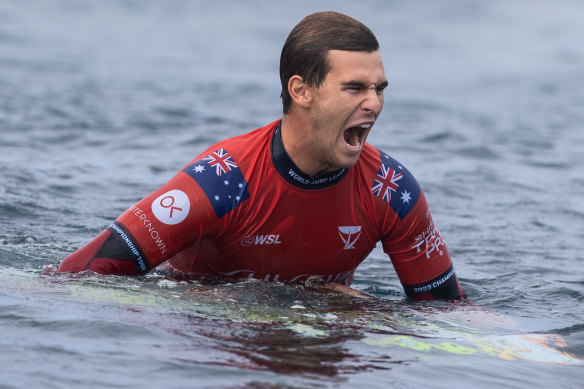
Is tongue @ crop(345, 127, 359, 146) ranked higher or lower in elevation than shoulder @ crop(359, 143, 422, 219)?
higher

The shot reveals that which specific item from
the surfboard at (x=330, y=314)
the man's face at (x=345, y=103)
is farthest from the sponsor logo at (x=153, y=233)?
the man's face at (x=345, y=103)

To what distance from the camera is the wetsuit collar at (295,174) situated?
4902mm

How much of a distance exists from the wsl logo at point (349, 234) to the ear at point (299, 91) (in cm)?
76

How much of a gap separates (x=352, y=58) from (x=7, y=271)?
2477mm

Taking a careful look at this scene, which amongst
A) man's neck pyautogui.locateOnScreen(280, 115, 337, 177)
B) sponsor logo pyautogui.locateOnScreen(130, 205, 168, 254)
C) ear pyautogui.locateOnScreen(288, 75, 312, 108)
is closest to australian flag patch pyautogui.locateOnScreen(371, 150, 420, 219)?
man's neck pyautogui.locateOnScreen(280, 115, 337, 177)

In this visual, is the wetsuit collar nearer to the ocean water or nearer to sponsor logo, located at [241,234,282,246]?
sponsor logo, located at [241,234,282,246]

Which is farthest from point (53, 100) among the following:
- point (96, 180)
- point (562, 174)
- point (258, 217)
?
point (258, 217)

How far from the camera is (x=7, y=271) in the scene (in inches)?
212

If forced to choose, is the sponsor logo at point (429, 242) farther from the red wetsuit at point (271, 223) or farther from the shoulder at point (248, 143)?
the shoulder at point (248, 143)

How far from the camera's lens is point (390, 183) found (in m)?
5.08

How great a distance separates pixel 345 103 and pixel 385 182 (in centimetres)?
65

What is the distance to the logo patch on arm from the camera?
4.77 meters

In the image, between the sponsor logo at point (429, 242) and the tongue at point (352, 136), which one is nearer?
the tongue at point (352, 136)

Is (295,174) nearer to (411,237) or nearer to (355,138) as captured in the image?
(355,138)
